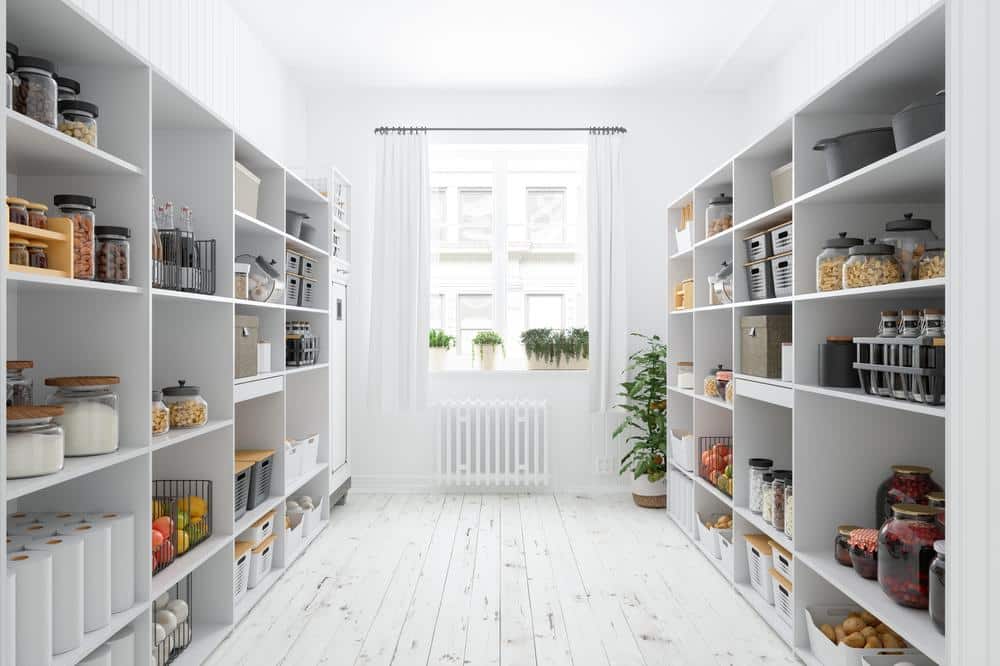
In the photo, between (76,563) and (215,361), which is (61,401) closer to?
(76,563)

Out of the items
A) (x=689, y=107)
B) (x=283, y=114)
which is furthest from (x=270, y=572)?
(x=689, y=107)

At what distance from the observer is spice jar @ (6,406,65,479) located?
1.55 metres

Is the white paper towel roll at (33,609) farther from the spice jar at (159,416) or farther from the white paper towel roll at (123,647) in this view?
the spice jar at (159,416)

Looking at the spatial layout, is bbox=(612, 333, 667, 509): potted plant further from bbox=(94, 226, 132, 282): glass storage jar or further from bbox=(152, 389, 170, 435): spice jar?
bbox=(94, 226, 132, 282): glass storage jar

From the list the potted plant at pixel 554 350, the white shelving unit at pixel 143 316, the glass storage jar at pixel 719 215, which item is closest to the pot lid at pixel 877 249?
the glass storage jar at pixel 719 215

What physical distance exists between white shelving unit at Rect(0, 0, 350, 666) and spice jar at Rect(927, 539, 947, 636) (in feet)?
6.94

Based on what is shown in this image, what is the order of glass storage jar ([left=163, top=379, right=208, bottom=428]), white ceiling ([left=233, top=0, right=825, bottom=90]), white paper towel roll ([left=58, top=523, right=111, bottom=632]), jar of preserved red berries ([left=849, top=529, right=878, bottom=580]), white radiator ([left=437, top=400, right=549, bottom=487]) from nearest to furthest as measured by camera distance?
white paper towel roll ([left=58, top=523, right=111, bottom=632]), jar of preserved red berries ([left=849, top=529, right=878, bottom=580]), glass storage jar ([left=163, top=379, right=208, bottom=428]), white ceiling ([left=233, top=0, right=825, bottom=90]), white radiator ([left=437, top=400, right=549, bottom=487])

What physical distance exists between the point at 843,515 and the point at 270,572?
7.87ft

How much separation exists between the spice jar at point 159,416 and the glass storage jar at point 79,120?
0.83 metres

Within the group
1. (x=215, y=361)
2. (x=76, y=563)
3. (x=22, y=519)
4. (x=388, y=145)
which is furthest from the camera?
(x=388, y=145)

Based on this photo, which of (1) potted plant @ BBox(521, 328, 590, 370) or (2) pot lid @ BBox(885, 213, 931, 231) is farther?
(1) potted plant @ BBox(521, 328, 590, 370)

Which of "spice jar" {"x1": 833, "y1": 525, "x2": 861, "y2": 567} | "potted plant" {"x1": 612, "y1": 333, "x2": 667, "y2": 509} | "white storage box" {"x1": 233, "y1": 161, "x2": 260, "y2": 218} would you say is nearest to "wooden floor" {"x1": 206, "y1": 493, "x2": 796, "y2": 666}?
"potted plant" {"x1": 612, "y1": 333, "x2": 667, "y2": 509}

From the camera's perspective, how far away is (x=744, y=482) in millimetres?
3127

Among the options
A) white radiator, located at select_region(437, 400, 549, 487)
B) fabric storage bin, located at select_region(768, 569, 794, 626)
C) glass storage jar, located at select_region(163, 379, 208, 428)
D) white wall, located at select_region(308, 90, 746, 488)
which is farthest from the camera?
white wall, located at select_region(308, 90, 746, 488)
